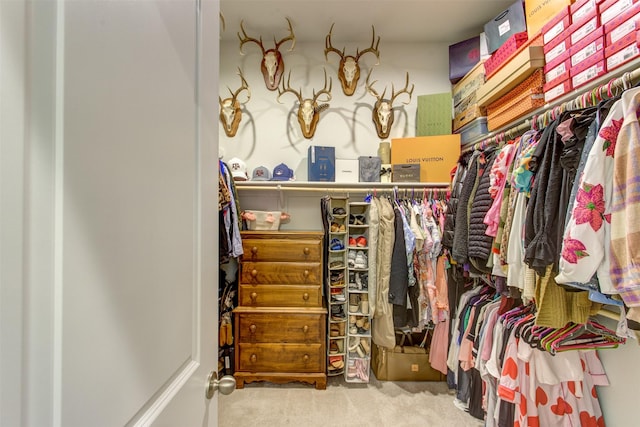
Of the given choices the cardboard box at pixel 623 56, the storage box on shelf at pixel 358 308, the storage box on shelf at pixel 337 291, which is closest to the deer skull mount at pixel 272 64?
the storage box on shelf at pixel 337 291

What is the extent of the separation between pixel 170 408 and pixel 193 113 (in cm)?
64

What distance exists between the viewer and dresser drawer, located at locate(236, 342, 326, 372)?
2215 mm

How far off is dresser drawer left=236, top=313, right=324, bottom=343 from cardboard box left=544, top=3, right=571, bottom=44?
2.24 metres

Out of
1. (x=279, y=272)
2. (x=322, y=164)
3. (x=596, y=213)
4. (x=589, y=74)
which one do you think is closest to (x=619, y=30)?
(x=589, y=74)

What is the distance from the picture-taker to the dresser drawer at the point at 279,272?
2.26 m

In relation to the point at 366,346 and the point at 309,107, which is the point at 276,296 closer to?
the point at 366,346

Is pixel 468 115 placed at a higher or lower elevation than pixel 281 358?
higher

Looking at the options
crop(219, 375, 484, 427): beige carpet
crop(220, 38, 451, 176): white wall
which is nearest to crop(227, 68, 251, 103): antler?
crop(220, 38, 451, 176): white wall

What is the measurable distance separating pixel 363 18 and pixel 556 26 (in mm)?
1435

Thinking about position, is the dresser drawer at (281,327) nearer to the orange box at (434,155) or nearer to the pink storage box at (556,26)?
the orange box at (434,155)

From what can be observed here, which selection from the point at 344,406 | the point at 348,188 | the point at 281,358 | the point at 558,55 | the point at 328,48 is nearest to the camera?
the point at 558,55

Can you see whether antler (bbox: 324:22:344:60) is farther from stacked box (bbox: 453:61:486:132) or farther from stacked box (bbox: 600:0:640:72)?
stacked box (bbox: 600:0:640:72)

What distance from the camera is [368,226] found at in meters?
2.28

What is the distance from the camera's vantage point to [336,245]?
7.84 feet
